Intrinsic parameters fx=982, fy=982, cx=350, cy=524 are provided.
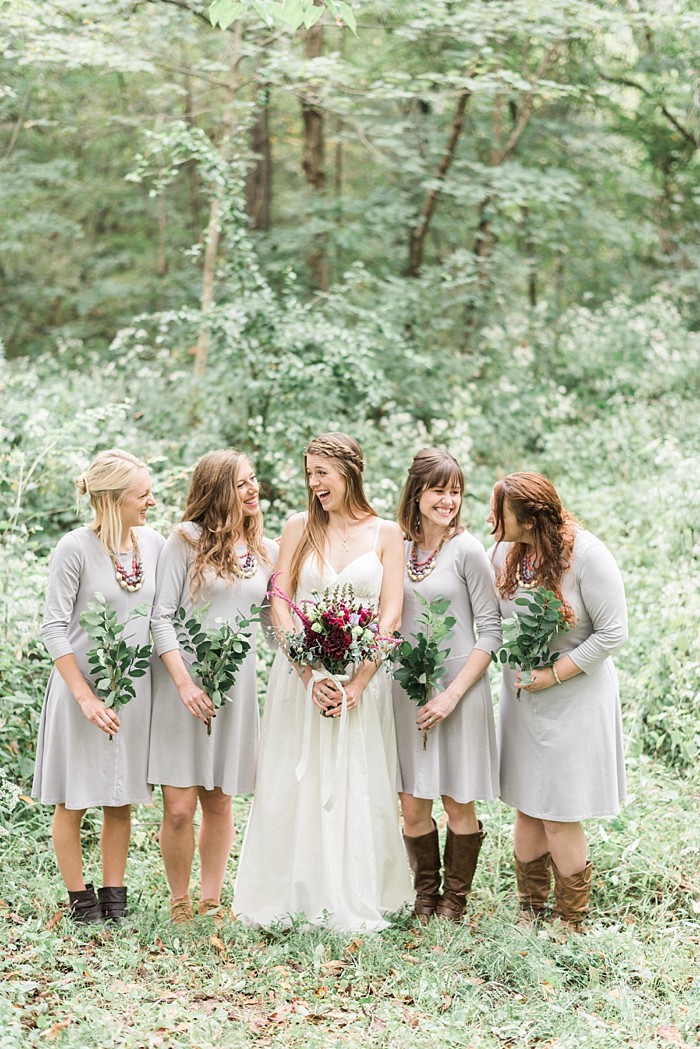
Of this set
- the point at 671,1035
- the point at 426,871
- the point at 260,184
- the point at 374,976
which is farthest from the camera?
the point at 260,184

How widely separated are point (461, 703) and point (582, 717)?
20.0 inches

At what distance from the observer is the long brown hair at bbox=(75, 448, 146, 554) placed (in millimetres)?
4047

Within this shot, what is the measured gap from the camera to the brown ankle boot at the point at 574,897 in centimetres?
411

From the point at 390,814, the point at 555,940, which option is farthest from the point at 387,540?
the point at 555,940

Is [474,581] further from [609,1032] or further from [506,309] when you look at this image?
[506,309]

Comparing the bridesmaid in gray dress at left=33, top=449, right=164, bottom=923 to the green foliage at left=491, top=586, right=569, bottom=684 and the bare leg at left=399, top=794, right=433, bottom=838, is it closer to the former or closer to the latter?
the bare leg at left=399, top=794, right=433, bottom=838

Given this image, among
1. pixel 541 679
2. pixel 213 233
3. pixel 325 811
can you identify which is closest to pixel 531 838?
pixel 541 679

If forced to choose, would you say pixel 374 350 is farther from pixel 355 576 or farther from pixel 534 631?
pixel 534 631

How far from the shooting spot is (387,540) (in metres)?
4.19

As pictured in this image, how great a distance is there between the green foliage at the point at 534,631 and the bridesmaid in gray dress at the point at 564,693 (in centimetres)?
5

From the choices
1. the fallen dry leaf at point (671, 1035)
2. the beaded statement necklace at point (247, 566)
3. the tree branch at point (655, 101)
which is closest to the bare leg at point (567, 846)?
the fallen dry leaf at point (671, 1035)

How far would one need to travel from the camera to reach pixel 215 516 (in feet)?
13.7

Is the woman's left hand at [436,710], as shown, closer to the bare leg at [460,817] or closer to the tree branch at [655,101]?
the bare leg at [460,817]

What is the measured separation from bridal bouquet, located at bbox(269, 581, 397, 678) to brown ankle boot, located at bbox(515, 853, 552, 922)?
1173 mm
